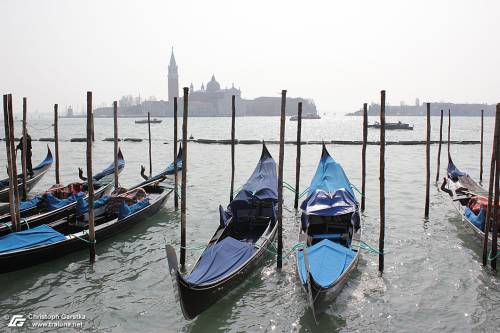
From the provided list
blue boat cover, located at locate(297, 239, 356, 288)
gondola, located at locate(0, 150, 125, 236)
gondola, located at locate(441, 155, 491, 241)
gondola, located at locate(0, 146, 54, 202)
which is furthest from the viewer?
gondola, located at locate(0, 146, 54, 202)

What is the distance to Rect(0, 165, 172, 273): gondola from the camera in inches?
267

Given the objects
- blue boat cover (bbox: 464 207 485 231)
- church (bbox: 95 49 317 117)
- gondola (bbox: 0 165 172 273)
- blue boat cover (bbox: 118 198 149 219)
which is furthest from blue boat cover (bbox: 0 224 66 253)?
church (bbox: 95 49 317 117)

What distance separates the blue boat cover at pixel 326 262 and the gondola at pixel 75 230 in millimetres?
3842

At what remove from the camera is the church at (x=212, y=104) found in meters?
138

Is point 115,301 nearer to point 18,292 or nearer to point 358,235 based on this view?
point 18,292

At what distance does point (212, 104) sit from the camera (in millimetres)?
140250

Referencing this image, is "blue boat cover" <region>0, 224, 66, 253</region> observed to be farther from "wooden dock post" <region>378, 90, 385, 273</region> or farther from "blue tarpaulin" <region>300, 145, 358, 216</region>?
"wooden dock post" <region>378, 90, 385, 273</region>

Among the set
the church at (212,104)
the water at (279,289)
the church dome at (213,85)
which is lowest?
the water at (279,289)

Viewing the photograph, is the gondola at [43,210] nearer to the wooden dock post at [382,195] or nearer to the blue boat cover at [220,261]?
the blue boat cover at [220,261]

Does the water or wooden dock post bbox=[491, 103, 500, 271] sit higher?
wooden dock post bbox=[491, 103, 500, 271]

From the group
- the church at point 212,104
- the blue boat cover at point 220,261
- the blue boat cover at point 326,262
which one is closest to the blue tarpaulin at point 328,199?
the blue boat cover at point 326,262

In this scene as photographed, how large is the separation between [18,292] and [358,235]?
547 cm

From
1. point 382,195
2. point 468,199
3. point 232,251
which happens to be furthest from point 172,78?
point 232,251

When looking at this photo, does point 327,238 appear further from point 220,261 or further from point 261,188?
point 220,261
